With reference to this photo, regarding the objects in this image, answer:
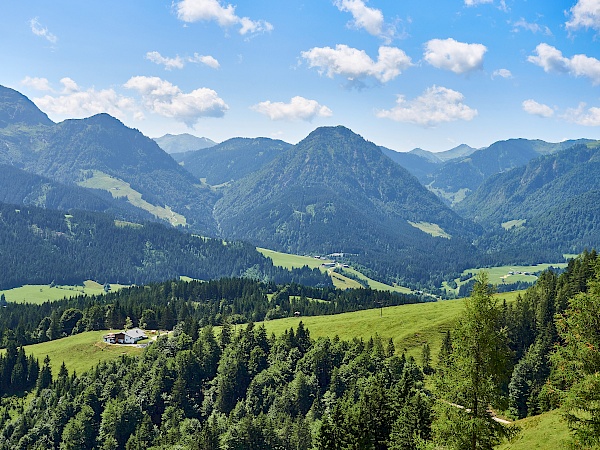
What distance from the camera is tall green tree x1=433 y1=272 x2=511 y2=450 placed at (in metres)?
31.0

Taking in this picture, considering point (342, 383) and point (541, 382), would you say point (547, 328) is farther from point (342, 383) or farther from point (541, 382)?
point (342, 383)

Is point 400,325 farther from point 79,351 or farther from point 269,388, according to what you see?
point 79,351

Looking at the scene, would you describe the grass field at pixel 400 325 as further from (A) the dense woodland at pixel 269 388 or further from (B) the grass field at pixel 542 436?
(B) the grass field at pixel 542 436

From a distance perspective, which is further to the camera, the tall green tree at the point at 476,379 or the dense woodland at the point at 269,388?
the dense woodland at the point at 269,388

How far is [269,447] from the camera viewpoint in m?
96.1

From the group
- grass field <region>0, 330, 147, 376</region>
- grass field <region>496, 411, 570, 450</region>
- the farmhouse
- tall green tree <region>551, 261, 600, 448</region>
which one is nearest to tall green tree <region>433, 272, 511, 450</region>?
tall green tree <region>551, 261, 600, 448</region>

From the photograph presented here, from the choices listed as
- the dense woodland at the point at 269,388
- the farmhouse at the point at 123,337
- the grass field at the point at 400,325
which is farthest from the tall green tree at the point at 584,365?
the farmhouse at the point at 123,337

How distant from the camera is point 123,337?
174 meters

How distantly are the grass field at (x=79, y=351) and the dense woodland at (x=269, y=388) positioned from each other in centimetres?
653

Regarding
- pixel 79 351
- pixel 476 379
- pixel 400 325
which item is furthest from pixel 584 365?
pixel 79 351

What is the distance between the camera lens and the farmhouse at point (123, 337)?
565 ft

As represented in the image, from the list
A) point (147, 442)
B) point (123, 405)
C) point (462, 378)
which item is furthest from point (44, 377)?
point (462, 378)

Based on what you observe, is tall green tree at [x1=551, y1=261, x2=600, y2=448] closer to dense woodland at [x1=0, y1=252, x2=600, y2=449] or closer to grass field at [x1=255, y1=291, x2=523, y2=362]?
dense woodland at [x1=0, y1=252, x2=600, y2=449]

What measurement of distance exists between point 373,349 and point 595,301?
87.2 meters
